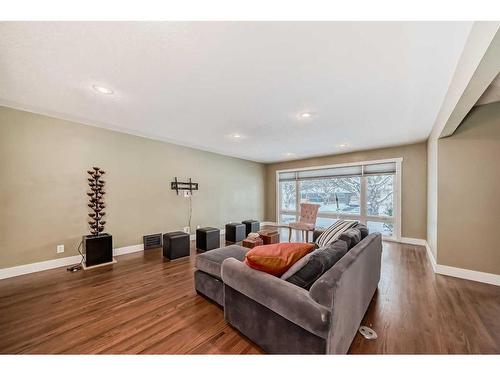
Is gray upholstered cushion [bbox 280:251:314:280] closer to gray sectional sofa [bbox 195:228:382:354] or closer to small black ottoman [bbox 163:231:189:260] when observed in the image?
gray sectional sofa [bbox 195:228:382:354]

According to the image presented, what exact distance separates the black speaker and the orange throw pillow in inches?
116

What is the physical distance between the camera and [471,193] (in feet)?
8.94

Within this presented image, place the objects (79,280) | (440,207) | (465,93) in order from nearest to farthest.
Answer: (465,93), (79,280), (440,207)

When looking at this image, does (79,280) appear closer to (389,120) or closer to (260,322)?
(260,322)

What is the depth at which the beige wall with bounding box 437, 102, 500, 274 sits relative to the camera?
8.52 ft

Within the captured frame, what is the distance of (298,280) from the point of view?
136cm

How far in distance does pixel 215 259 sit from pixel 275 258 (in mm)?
925

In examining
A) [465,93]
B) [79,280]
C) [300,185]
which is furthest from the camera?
[300,185]

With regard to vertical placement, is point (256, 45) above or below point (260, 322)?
above

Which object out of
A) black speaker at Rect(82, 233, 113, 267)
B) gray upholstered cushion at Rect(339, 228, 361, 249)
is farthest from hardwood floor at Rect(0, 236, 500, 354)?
gray upholstered cushion at Rect(339, 228, 361, 249)

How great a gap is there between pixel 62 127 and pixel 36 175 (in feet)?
2.84

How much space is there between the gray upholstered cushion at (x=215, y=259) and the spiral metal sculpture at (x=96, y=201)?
2.31 m

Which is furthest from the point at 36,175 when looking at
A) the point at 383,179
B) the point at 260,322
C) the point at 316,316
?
the point at 383,179

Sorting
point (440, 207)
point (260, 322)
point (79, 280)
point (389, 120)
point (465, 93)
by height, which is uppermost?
point (389, 120)
